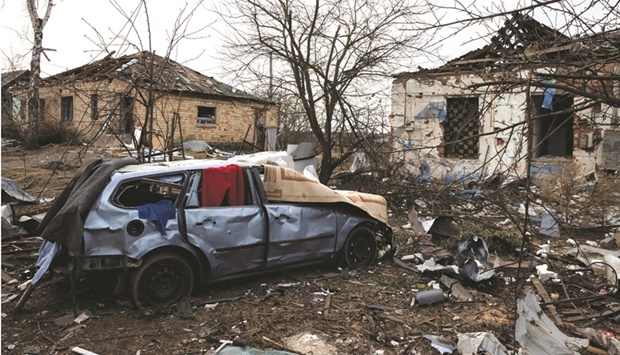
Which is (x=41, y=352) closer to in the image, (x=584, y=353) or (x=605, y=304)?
(x=584, y=353)

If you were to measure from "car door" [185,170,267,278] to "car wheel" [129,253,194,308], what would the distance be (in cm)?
30

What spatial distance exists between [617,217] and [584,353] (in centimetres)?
723

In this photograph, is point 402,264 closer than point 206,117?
Yes

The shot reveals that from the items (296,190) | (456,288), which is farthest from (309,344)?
(456,288)

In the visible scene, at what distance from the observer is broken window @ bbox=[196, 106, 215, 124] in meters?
24.1

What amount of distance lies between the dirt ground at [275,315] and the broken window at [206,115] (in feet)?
59.3

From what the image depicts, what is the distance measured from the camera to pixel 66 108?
2584 centimetres

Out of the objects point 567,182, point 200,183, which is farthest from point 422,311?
point 567,182

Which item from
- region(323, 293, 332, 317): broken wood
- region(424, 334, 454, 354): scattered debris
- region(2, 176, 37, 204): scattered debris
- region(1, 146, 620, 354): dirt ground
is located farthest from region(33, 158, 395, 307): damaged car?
region(2, 176, 37, 204): scattered debris

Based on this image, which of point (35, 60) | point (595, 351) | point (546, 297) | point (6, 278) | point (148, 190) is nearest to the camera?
point (595, 351)

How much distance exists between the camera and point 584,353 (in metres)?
4.12

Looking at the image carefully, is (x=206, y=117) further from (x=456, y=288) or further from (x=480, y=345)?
(x=480, y=345)

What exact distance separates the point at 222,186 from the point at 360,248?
2479 millimetres

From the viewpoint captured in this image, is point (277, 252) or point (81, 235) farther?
point (277, 252)
